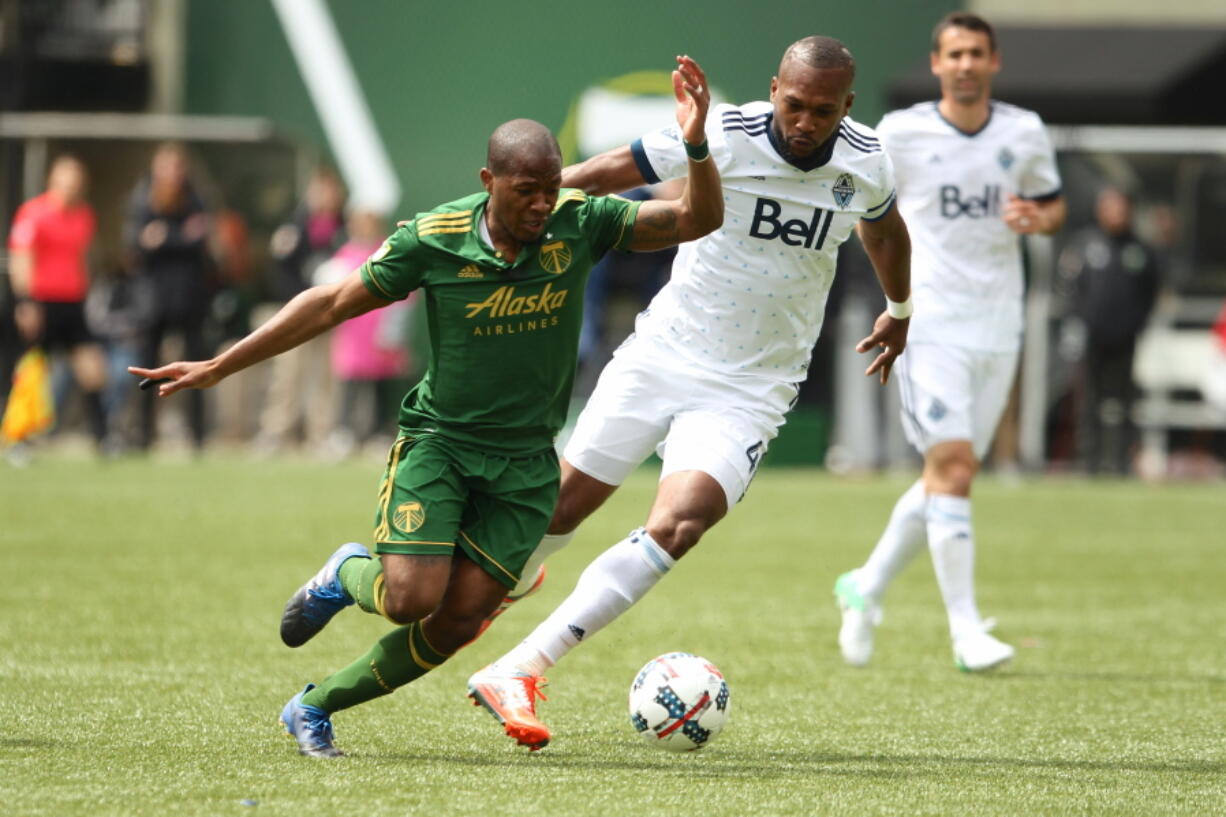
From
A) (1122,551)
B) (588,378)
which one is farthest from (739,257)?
(588,378)

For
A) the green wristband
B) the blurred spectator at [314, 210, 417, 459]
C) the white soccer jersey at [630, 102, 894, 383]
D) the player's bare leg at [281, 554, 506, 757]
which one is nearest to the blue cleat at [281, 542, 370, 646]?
the player's bare leg at [281, 554, 506, 757]

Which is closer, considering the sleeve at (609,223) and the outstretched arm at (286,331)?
the outstretched arm at (286,331)

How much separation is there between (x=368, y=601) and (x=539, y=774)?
2.26ft

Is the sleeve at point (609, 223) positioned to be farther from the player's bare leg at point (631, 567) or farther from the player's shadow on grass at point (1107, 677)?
the player's shadow on grass at point (1107, 677)

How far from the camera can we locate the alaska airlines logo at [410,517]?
5.30 meters

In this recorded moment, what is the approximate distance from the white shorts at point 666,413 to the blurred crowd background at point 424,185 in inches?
437

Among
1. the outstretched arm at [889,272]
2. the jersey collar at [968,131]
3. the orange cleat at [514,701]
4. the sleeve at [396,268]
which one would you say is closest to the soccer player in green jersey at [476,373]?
the sleeve at [396,268]

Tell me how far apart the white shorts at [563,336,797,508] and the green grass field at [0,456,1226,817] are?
853 mm

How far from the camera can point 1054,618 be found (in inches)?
362

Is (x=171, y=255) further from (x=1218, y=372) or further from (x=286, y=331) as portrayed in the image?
(x=286, y=331)

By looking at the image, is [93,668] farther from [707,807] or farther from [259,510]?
[259,510]

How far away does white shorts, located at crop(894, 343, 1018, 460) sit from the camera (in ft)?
25.2

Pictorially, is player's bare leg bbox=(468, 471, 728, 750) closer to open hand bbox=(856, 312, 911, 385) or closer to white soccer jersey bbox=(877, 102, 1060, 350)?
open hand bbox=(856, 312, 911, 385)

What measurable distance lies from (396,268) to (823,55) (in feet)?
4.83
